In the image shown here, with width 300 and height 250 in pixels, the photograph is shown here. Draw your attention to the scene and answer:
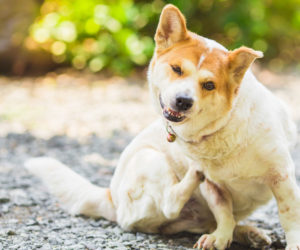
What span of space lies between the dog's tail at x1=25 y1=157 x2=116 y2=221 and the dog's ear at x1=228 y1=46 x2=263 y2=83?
140cm

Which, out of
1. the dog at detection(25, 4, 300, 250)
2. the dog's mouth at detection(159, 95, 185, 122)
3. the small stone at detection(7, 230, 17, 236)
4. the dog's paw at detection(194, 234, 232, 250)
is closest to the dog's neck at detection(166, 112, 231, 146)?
the dog at detection(25, 4, 300, 250)

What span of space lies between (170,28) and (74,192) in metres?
1.47

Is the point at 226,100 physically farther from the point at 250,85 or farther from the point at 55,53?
the point at 55,53

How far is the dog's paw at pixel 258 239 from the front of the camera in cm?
312

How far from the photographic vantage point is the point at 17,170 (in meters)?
4.62

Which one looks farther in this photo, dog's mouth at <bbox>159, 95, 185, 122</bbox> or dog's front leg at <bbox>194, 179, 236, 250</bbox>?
dog's front leg at <bbox>194, 179, 236, 250</bbox>

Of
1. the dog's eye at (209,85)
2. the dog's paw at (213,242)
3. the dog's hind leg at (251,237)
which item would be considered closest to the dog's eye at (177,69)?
the dog's eye at (209,85)

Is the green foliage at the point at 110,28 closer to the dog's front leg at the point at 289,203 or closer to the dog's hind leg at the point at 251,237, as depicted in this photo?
the dog's hind leg at the point at 251,237

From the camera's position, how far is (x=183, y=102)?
2.55 meters

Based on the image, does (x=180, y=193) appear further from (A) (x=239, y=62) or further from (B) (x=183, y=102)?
(A) (x=239, y=62)

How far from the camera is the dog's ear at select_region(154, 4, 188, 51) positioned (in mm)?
2775

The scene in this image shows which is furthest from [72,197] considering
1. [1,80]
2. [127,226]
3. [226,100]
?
[1,80]

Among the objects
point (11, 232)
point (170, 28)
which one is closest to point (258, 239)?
point (170, 28)

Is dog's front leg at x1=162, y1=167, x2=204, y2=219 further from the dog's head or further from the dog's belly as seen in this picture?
the dog's head
